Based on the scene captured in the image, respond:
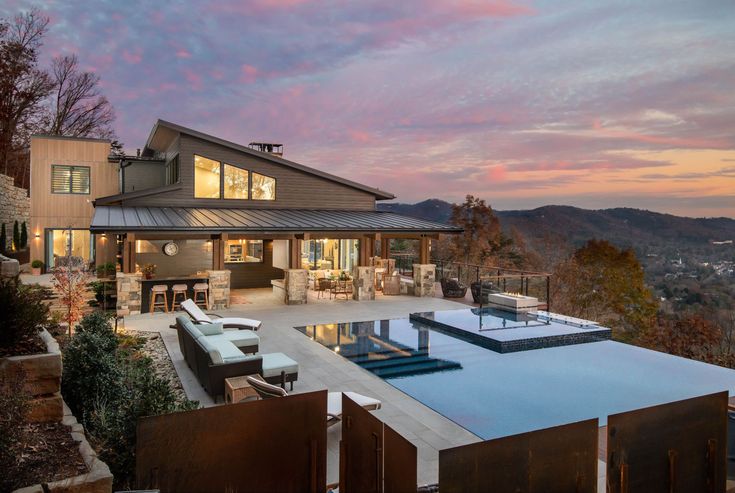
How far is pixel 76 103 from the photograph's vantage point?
34.0m

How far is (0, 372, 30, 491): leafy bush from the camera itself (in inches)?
127

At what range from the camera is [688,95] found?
19.4 m

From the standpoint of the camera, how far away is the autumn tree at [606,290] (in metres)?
26.8

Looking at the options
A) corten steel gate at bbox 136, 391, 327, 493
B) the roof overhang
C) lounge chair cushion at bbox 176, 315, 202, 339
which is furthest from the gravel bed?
corten steel gate at bbox 136, 391, 327, 493

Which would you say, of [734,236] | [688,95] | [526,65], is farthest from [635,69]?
[734,236]

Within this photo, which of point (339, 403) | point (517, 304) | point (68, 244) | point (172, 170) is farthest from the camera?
point (68, 244)

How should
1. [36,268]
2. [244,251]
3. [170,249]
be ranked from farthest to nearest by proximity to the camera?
[244,251] → [36,268] → [170,249]

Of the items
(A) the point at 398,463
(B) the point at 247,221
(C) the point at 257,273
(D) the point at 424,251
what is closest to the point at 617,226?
(D) the point at 424,251

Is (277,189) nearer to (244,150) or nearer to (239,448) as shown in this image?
(244,150)

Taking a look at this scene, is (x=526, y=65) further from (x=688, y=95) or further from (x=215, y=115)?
(x=215, y=115)

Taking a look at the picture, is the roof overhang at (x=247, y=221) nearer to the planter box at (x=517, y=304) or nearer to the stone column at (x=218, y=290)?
the stone column at (x=218, y=290)

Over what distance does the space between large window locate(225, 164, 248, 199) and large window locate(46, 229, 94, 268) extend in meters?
7.99

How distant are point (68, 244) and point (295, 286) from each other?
40.5 feet

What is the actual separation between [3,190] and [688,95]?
106 ft
